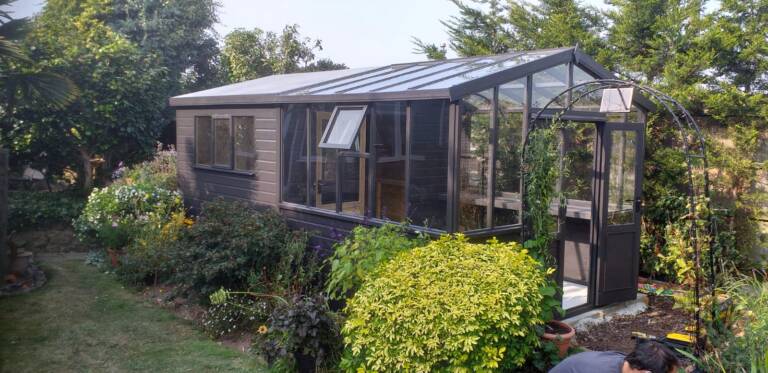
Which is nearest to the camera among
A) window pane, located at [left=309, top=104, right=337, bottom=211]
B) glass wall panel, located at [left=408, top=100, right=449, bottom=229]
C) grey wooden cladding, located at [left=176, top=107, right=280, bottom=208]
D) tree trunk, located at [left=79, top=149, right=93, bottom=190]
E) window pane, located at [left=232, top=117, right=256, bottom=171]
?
glass wall panel, located at [left=408, top=100, right=449, bottom=229]

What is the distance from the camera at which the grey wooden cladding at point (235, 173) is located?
8367 millimetres

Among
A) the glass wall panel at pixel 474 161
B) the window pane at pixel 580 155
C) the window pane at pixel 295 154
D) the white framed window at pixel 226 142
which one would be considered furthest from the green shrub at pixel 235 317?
the window pane at pixel 580 155

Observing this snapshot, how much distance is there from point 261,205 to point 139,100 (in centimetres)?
620

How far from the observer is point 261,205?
28.3 feet

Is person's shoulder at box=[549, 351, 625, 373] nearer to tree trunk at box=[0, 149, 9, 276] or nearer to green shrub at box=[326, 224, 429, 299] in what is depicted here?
green shrub at box=[326, 224, 429, 299]

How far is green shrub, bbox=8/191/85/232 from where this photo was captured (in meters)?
11.1

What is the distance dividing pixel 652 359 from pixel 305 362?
9.34 feet

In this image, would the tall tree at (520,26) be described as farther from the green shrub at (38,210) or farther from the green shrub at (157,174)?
the green shrub at (38,210)

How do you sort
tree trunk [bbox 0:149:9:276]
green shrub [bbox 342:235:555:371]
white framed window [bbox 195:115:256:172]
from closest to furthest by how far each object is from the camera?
green shrub [bbox 342:235:555:371]
tree trunk [bbox 0:149:9:276]
white framed window [bbox 195:115:256:172]

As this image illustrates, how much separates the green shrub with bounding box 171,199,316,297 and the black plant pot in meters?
1.65

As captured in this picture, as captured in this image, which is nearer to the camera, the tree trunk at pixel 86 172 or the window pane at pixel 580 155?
the window pane at pixel 580 155

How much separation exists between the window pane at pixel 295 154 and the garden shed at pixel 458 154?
22 millimetres

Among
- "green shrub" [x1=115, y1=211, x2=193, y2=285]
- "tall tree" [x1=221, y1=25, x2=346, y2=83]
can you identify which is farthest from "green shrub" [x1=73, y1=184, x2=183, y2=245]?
"tall tree" [x1=221, y1=25, x2=346, y2=83]

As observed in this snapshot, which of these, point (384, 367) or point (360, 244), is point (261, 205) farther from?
point (384, 367)
